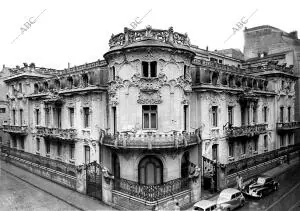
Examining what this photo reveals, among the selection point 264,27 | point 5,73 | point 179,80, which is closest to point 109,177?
point 179,80

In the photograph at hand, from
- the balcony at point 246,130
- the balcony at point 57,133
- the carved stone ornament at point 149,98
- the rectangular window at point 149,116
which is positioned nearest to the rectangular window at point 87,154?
the balcony at point 57,133

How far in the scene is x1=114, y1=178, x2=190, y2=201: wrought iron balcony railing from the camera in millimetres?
19428

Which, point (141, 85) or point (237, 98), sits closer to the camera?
point (141, 85)

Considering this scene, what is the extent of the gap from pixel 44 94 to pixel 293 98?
36.2m

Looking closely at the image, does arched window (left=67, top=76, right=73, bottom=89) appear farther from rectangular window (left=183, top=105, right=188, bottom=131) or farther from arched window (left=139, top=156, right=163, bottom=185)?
rectangular window (left=183, top=105, right=188, bottom=131)

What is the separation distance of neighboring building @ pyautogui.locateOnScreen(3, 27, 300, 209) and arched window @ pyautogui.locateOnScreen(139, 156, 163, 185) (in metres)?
0.09

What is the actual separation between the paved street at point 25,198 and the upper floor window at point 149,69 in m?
12.5

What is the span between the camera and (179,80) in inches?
912

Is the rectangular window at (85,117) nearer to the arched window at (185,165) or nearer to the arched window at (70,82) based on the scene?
the arched window at (70,82)

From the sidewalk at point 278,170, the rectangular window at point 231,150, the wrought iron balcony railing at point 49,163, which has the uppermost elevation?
the rectangular window at point 231,150

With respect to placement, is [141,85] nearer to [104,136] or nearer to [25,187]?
[104,136]

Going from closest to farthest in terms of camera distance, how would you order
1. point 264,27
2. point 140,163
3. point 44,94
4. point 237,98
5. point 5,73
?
point 140,163, point 237,98, point 44,94, point 264,27, point 5,73

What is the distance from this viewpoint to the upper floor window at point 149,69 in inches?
878

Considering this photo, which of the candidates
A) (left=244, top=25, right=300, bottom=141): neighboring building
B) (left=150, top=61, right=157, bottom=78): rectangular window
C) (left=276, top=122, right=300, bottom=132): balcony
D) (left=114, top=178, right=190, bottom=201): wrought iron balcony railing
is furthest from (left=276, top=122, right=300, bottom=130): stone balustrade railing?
(left=150, top=61, right=157, bottom=78): rectangular window
